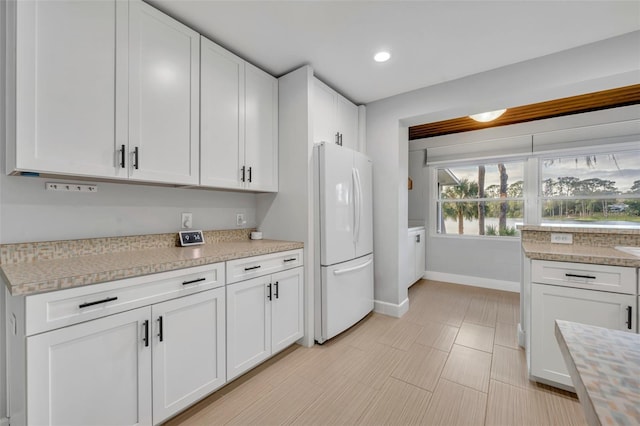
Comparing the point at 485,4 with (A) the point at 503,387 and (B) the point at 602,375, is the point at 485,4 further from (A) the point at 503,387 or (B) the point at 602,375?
(A) the point at 503,387

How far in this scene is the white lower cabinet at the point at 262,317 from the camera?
5.80 feet

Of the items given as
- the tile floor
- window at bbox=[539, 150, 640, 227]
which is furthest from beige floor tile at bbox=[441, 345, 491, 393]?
window at bbox=[539, 150, 640, 227]

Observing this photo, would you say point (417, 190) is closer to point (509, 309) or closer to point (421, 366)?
point (509, 309)

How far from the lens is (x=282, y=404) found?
1653mm

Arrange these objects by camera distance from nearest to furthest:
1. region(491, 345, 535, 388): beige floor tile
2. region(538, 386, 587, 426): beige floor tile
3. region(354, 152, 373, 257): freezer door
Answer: region(538, 386, 587, 426): beige floor tile
region(491, 345, 535, 388): beige floor tile
region(354, 152, 373, 257): freezer door

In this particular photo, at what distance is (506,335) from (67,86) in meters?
3.79

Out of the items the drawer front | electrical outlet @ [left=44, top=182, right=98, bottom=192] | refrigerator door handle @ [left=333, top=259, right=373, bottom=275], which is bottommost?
refrigerator door handle @ [left=333, top=259, right=373, bottom=275]

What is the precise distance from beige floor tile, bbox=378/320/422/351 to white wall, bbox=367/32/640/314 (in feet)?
0.82

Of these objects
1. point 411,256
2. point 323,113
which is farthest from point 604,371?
point 411,256

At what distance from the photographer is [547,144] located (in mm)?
3672

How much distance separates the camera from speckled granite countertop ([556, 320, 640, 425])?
371 millimetres

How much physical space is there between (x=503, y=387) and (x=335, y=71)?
285 centimetres

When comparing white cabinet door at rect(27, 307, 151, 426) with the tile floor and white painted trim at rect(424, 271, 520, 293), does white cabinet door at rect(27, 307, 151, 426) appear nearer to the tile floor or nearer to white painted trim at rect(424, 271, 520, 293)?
the tile floor

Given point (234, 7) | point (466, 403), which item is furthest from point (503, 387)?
point (234, 7)
